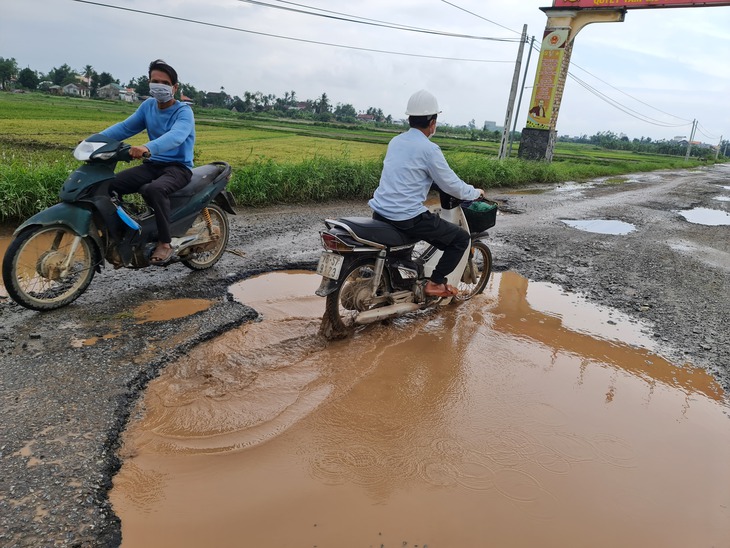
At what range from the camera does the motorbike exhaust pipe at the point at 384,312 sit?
374 centimetres

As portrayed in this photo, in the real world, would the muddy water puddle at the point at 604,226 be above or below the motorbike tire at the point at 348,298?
above

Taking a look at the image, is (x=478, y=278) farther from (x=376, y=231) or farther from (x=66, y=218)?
(x=66, y=218)

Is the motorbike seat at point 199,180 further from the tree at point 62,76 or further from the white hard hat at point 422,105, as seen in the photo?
the tree at point 62,76

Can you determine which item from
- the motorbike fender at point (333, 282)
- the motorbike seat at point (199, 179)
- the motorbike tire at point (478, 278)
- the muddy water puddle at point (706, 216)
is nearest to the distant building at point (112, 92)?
the muddy water puddle at point (706, 216)

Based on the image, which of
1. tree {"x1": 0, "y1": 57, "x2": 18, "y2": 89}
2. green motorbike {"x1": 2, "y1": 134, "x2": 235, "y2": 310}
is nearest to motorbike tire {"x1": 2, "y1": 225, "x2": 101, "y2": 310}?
green motorbike {"x1": 2, "y1": 134, "x2": 235, "y2": 310}

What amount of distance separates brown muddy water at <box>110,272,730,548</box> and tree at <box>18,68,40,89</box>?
174 feet

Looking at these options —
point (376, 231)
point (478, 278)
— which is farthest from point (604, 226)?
point (376, 231)

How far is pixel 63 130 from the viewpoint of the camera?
1639 centimetres

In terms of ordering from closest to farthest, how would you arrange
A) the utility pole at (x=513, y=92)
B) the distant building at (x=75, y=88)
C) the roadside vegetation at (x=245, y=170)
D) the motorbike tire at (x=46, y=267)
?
the motorbike tire at (x=46, y=267)
the roadside vegetation at (x=245, y=170)
the utility pole at (x=513, y=92)
the distant building at (x=75, y=88)

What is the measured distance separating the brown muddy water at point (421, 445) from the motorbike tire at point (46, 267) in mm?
1207

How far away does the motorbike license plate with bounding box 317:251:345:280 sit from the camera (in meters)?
3.43

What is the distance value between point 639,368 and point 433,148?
87.7 inches

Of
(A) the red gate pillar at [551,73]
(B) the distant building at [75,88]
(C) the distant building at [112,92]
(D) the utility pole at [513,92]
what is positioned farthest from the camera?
(B) the distant building at [75,88]

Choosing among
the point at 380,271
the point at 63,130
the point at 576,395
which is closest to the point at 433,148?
the point at 380,271
